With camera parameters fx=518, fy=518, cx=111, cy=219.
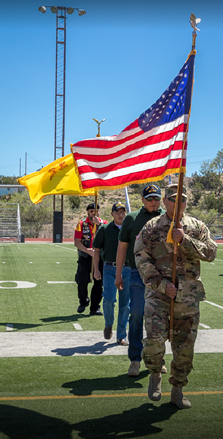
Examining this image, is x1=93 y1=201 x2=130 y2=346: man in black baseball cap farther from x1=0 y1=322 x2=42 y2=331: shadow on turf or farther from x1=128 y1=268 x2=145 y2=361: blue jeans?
x1=0 y1=322 x2=42 y2=331: shadow on turf

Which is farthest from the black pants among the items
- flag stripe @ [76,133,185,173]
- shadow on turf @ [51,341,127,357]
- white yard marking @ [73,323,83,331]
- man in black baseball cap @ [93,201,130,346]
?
flag stripe @ [76,133,185,173]

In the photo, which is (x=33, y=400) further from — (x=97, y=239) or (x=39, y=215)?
(x=39, y=215)

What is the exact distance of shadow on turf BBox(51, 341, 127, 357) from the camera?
6133 millimetres

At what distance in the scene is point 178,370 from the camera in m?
4.33

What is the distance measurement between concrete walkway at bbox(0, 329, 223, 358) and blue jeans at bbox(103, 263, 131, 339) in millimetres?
262

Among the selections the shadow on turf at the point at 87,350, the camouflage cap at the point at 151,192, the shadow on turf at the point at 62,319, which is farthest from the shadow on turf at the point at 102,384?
the shadow on turf at the point at 62,319

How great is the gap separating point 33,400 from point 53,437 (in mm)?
787

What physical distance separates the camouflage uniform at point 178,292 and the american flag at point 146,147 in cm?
72

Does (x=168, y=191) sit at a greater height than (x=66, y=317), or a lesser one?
greater

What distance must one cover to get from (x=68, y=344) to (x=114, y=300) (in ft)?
2.65

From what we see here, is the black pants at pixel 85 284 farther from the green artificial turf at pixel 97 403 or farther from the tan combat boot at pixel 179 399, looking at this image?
the tan combat boot at pixel 179 399

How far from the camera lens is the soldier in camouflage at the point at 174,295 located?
429 cm

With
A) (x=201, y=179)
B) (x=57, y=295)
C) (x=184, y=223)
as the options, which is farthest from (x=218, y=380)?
(x=201, y=179)

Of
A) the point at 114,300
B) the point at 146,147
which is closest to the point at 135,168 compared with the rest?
the point at 146,147
